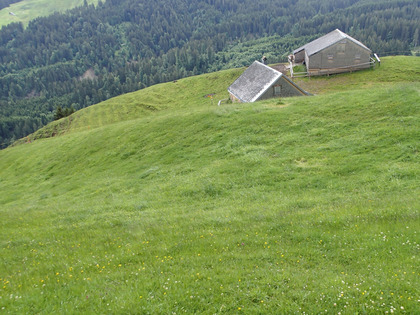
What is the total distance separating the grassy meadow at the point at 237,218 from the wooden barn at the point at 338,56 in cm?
3900

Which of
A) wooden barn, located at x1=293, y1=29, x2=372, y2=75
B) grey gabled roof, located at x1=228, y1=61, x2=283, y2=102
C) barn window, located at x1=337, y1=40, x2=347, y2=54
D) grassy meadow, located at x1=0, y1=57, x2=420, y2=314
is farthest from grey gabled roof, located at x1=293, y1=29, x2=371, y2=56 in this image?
grassy meadow, located at x1=0, y1=57, x2=420, y2=314

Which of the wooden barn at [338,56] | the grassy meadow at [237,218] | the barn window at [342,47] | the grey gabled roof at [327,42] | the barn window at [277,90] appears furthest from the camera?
the grey gabled roof at [327,42]

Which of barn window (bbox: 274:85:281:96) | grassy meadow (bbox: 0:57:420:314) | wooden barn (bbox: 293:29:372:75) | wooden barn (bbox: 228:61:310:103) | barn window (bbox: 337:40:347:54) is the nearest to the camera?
grassy meadow (bbox: 0:57:420:314)

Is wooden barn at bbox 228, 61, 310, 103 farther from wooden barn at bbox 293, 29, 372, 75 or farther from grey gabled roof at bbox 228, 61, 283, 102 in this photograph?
wooden barn at bbox 293, 29, 372, 75

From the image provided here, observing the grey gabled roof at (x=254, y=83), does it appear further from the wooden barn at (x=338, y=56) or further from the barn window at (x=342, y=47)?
the barn window at (x=342, y=47)

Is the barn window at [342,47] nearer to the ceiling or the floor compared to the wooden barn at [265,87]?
nearer to the ceiling

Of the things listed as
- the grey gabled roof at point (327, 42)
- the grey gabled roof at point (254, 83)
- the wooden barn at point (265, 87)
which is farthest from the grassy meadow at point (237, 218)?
the grey gabled roof at point (327, 42)

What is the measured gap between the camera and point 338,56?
68562 mm

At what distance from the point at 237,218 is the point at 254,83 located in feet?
151

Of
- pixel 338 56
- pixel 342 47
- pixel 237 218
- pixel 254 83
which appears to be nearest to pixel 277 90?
pixel 254 83

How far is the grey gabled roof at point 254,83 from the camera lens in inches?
2052

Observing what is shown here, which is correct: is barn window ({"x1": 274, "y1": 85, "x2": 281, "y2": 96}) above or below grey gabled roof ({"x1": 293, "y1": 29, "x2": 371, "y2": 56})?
below

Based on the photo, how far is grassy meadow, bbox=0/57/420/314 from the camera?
884cm

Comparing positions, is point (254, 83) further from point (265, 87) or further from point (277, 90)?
point (277, 90)
